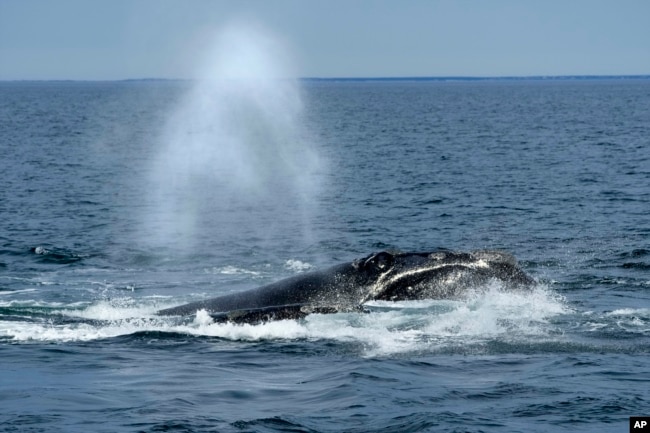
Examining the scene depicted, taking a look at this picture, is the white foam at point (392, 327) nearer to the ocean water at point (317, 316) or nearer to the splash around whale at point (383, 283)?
the ocean water at point (317, 316)

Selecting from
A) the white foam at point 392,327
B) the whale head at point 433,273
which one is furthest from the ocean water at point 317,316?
the whale head at point 433,273

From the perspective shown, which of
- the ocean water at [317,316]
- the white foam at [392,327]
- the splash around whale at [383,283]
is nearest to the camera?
the ocean water at [317,316]

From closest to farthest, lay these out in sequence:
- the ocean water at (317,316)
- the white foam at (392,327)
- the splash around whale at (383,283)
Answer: the ocean water at (317,316), the white foam at (392,327), the splash around whale at (383,283)

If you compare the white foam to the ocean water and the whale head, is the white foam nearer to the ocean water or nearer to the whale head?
the ocean water

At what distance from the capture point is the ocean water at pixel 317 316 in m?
15.7

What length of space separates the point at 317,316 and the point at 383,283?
1.37 meters

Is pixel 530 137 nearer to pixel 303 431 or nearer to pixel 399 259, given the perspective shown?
pixel 399 259

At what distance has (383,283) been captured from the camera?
20.6m

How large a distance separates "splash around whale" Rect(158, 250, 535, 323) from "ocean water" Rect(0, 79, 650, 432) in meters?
0.27

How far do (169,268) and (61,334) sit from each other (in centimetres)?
969

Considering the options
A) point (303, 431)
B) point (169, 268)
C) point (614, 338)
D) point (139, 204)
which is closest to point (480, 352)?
point (614, 338)

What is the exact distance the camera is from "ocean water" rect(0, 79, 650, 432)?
51.4 ft

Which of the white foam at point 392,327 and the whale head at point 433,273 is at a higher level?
the whale head at point 433,273

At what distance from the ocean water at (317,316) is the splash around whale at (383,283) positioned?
27cm
